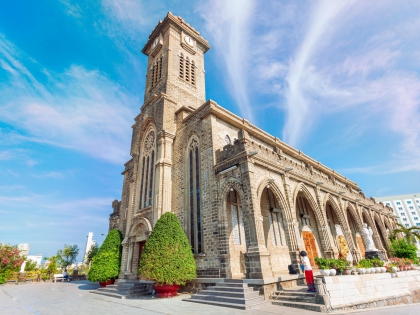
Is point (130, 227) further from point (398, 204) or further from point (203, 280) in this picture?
point (398, 204)

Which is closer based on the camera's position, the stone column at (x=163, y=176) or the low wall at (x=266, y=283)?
the low wall at (x=266, y=283)

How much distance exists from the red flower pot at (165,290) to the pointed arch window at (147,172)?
6148mm

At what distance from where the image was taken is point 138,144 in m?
19.6

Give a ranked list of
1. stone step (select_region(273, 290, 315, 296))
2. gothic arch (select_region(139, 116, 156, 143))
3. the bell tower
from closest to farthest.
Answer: stone step (select_region(273, 290, 315, 296))
gothic arch (select_region(139, 116, 156, 143))
the bell tower

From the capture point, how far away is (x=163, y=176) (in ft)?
48.7

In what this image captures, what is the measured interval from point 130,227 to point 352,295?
14153mm

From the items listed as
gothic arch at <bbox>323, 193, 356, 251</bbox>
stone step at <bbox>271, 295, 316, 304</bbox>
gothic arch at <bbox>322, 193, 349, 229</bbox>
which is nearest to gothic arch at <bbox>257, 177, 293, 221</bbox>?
stone step at <bbox>271, 295, 316, 304</bbox>

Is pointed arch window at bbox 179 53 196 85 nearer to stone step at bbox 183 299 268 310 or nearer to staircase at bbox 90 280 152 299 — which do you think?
staircase at bbox 90 280 152 299

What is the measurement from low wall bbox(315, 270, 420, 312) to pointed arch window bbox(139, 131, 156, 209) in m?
11.6

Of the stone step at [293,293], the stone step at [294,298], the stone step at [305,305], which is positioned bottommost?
the stone step at [305,305]

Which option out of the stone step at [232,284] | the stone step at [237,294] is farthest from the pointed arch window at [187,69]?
the stone step at [237,294]

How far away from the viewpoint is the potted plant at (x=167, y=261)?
10.2 metres

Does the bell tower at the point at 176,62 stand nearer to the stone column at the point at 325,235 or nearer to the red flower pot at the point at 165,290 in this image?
the stone column at the point at 325,235

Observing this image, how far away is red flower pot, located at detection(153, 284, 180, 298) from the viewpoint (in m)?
10.5
